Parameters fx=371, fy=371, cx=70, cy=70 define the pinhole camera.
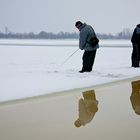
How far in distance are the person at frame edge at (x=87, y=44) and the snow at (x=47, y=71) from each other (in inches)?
8.1

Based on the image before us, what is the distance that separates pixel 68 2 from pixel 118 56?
4394 millimetres

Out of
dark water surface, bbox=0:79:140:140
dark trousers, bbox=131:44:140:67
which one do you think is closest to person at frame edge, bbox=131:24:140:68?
dark trousers, bbox=131:44:140:67

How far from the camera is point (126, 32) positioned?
974 centimetres

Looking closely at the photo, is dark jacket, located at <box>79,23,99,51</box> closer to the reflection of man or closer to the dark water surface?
the dark water surface

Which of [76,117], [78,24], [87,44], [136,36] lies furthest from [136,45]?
[76,117]

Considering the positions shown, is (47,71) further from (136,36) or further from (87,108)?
(87,108)

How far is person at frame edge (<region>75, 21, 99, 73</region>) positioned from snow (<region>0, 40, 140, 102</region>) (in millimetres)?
205

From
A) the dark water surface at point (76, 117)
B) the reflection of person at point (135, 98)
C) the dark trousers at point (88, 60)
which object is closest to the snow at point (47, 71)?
the dark trousers at point (88, 60)

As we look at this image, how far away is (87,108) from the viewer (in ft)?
16.7

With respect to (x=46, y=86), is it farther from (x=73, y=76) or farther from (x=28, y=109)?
(x=28, y=109)

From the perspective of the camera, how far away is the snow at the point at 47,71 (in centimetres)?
678

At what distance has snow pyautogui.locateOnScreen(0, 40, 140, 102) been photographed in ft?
22.2

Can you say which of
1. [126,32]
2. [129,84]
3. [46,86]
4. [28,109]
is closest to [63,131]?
[28,109]

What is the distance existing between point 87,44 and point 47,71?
116 cm
